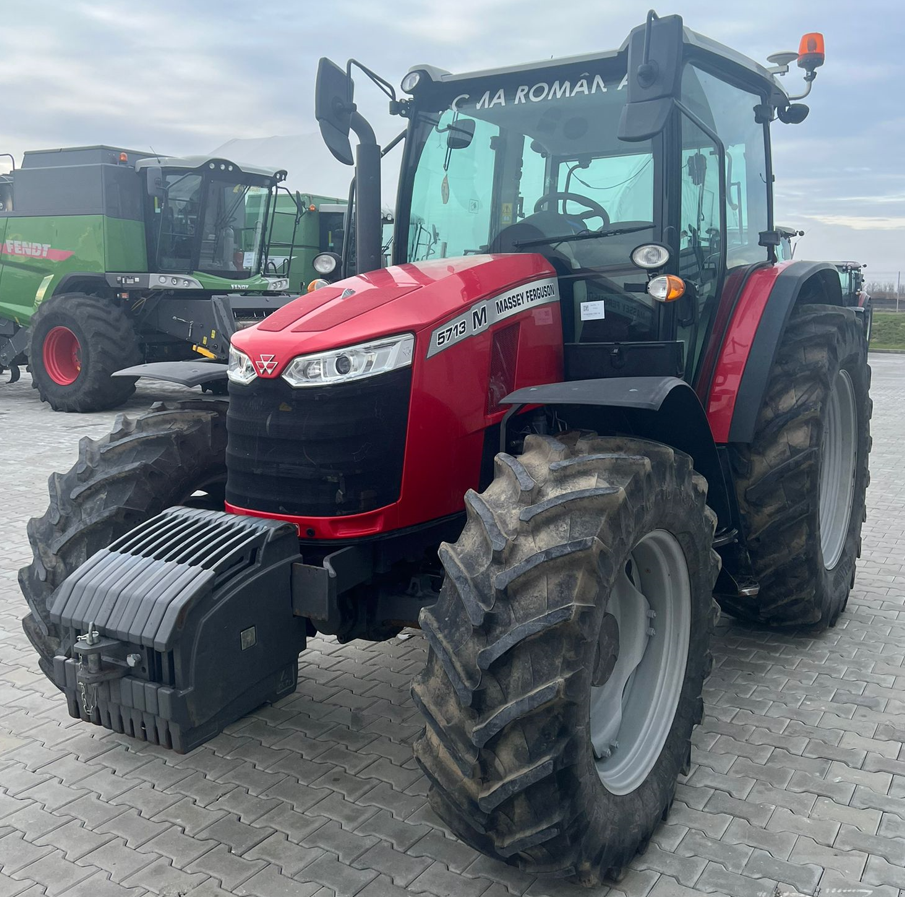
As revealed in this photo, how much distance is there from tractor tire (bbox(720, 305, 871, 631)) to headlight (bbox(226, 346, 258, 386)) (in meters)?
2.05

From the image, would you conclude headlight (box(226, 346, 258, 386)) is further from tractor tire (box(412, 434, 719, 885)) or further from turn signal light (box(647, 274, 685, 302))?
turn signal light (box(647, 274, 685, 302))

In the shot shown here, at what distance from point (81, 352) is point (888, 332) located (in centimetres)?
2667

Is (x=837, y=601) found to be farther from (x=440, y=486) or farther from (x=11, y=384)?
(x=11, y=384)

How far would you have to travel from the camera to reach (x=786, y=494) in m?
3.73

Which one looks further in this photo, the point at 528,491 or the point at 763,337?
the point at 763,337

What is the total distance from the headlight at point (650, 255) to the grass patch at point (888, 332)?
2483 cm

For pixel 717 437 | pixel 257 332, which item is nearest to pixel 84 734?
pixel 257 332

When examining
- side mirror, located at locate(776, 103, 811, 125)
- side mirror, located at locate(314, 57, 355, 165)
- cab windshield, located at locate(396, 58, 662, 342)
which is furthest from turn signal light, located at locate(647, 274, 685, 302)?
side mirror, located at locate(776, 103, 811, 125)

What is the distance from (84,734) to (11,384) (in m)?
13.3

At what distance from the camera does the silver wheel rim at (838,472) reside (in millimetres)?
4516

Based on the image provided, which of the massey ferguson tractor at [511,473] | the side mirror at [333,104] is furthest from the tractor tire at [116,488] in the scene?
the side mirror at [333,104]

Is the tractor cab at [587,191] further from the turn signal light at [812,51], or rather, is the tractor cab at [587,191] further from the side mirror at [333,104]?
the turn signal light at [812,51]

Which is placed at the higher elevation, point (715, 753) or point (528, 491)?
point (528, 491)

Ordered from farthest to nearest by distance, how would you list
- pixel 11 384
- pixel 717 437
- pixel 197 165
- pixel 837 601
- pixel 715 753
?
pixel 11 384 < pixel 197 165 < pixel 837 601 < pixel 717 437 < pixel 715 753
